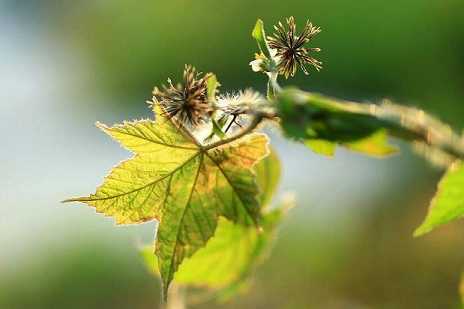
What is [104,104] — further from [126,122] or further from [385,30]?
[126,122]

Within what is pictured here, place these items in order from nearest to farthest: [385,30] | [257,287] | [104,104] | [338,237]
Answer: [257,287] → [338,237] → [385,30] → [104,104]

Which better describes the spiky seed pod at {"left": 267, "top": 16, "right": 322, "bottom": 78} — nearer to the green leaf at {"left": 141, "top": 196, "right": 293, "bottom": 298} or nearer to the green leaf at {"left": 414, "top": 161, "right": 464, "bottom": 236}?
the green leaf at {"left": 414, "top": 161, "right": 464, "bottom": 236}

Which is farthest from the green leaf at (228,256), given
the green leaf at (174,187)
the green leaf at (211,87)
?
the green leaf at (211,87)

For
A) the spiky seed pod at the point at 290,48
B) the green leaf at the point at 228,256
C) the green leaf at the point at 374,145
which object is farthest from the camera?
the green leaf at the point at 228,256

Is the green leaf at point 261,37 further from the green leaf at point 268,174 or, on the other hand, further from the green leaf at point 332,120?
the green leaf at point 268,174

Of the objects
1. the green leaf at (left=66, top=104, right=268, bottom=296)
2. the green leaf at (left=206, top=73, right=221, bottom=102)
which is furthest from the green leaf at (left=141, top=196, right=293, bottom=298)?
the green leaf at (left=206, top=73, right=221, bottom=102)

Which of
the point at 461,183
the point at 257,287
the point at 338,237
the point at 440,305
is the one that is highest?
the point at 338,237

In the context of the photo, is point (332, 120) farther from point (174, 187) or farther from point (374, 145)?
point (174, 187)

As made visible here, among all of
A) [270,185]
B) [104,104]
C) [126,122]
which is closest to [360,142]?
[126,122]
